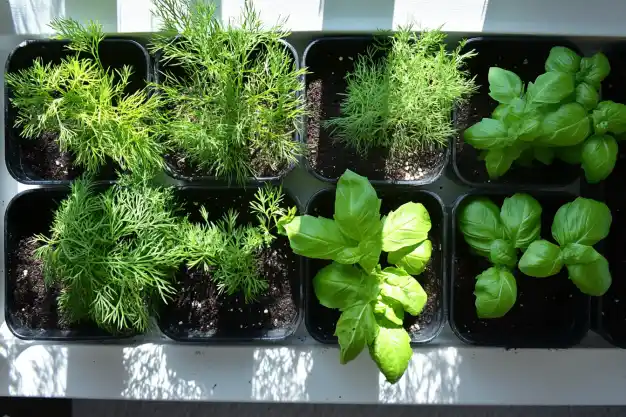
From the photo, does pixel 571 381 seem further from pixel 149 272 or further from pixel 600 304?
pixel 149 272

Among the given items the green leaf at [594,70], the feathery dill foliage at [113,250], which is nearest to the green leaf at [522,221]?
the green leaf at [594,70]

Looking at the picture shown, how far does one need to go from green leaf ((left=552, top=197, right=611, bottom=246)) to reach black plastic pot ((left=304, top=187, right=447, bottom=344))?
212mm

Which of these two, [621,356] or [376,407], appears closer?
[621,356]

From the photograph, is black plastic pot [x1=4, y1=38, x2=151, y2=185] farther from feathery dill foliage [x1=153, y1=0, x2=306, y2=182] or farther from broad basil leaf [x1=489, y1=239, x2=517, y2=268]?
broad basil leaf [x1=489, y1=239, x2=517, y2=268]

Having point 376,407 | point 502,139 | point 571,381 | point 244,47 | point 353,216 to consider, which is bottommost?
point 376,407

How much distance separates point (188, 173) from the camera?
44.3 inches

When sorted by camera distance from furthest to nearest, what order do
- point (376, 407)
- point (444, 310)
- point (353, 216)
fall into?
point (376, 407), point (444, 310), point (353, 216)

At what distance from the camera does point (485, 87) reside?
1.19 meters

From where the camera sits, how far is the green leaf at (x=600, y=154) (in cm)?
102

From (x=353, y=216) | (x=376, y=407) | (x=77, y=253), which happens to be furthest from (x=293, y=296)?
(x=376, y=407)

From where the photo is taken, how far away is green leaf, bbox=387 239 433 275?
1032 millimetres

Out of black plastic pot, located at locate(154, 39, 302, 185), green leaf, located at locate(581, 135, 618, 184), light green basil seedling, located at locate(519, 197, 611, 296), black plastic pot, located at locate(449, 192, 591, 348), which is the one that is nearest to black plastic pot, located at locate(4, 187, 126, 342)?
black plastic pot, located at locate(154, 39, 302, 185)

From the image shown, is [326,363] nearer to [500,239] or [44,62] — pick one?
[500,239]

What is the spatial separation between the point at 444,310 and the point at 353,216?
32 centimetres
